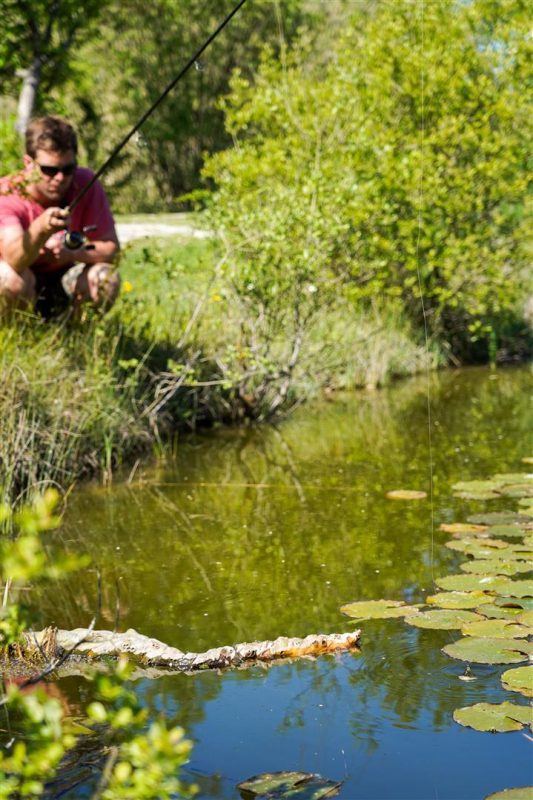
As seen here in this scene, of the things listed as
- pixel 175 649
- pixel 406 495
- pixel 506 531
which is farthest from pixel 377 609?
pixel 406 495

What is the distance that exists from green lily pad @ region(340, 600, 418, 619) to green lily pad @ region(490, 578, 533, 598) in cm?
29

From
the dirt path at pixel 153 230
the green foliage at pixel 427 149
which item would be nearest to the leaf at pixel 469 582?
the green foliage at pixel 427 149

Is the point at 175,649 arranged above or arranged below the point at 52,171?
below

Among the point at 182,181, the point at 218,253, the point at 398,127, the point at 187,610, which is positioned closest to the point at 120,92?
the point at 182,181

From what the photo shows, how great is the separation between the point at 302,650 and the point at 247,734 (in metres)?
0.50

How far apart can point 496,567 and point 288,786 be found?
5.16 feet

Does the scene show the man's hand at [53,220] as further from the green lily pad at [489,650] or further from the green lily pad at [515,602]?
the green lily pad at [489,650]

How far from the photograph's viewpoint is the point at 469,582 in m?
3.52

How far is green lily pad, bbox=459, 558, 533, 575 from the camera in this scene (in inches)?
142

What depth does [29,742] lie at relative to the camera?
2.45 metres

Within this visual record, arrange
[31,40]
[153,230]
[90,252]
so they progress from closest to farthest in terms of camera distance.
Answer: [90,252], [153,230], [31,40]

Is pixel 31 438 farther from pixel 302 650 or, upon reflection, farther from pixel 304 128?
pixel 304 128

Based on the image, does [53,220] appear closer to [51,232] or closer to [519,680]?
[51,232]

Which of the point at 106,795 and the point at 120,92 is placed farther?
the point at 120,92
